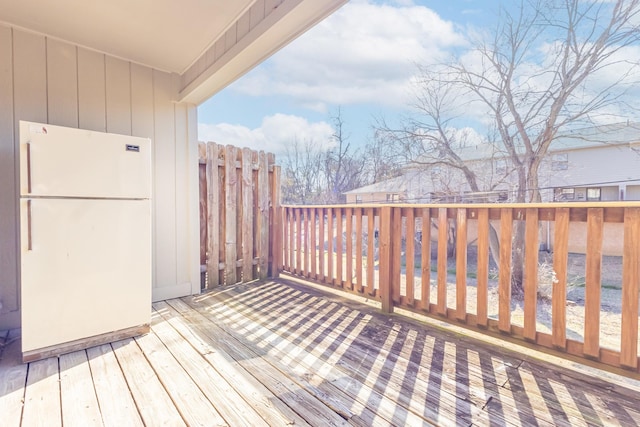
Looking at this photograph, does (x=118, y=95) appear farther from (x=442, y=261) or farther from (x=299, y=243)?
(x=442, y=261)

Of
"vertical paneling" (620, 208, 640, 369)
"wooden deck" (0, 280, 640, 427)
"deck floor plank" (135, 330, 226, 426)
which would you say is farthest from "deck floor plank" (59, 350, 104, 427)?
"vertical paneling" (620, 208, 640, 369)

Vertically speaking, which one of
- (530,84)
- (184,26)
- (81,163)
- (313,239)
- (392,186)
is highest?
(530,84)

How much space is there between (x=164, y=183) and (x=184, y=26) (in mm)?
1429

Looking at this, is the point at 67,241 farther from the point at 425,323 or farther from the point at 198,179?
the point at 425,323

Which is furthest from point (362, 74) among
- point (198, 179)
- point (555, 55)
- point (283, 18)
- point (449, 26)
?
point (283, 18)

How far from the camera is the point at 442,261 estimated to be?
231 cm

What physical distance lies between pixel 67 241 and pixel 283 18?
1.90m

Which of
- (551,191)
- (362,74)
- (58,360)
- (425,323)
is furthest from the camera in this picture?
(362,74)

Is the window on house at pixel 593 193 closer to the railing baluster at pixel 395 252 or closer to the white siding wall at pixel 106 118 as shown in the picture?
the railing baluster at pixel 395 252

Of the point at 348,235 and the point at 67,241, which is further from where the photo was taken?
the point at 348,235

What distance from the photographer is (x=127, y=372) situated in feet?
5.55

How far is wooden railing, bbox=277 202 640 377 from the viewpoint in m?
1.56

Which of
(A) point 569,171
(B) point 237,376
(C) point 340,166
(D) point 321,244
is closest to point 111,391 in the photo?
(B) point 237,376

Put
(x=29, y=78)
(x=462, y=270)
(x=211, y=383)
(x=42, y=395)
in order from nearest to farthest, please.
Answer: (x=42, y=395) → (x=211, y=383) → (x=462, y=270) → (x=29, y=78)
